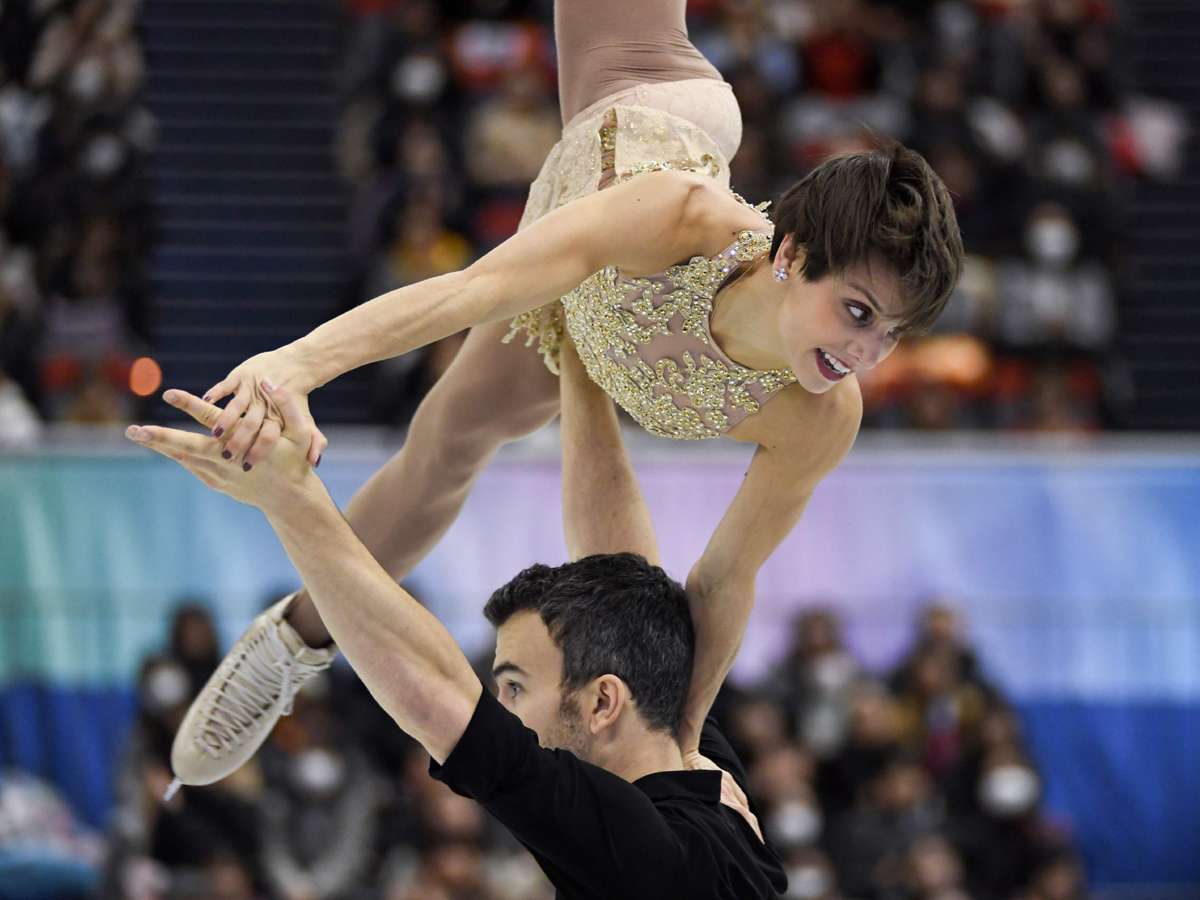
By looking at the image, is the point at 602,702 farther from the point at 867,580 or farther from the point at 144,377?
the point at 144,377

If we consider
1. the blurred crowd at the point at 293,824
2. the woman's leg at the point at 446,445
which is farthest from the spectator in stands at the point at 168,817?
the woman's leg at the point at 446,445

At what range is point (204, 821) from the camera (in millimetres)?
5508

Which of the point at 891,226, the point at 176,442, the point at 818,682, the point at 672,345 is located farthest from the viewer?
the point at 818,682

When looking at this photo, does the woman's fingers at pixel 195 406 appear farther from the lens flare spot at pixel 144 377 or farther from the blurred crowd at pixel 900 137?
the lens flare spot at pixel 144 377

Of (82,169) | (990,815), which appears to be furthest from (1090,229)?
(82,169)

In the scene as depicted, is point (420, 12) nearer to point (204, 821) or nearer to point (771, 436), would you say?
point (204, 821)

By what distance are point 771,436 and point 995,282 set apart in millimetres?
5157

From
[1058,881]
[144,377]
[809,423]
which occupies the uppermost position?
[809,423]

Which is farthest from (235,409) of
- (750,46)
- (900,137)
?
(750,46)

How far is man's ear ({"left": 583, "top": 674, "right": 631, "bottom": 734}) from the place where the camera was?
249 centimetres

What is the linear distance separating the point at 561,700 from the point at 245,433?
726 millimetres

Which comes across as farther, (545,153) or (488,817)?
(545,153)

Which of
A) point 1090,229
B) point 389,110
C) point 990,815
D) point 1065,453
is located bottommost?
point 990,815

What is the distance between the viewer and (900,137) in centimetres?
800
